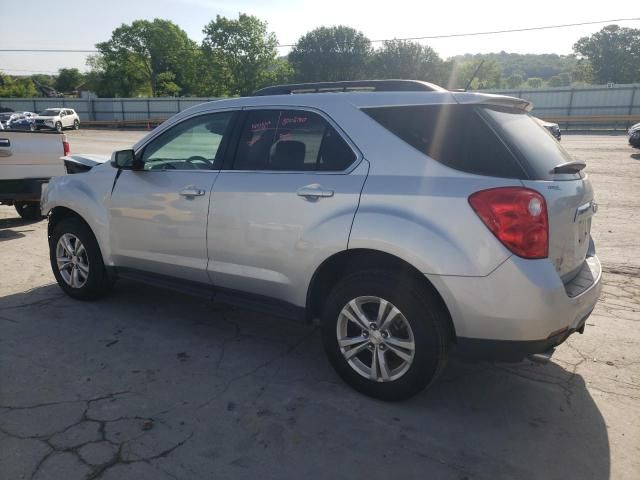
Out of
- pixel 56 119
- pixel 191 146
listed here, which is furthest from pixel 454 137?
pixel 56 119

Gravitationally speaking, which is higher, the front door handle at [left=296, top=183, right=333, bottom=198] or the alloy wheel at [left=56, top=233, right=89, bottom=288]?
the front door handle at [left=296, top=183, right=333, bottom=198]

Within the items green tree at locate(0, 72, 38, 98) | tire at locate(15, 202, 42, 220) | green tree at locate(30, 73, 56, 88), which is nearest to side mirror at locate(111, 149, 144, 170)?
tire at locate(15, 202, 42, 220)

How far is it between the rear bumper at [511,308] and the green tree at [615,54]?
84084mm

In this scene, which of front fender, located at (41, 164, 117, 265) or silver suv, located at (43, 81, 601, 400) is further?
front fender, located at (41, 164, 117, 265)

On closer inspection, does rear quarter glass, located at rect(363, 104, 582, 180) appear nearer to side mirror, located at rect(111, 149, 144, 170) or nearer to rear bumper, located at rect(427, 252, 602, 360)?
rear bumper, located at rect(427, 252, 602, 360)

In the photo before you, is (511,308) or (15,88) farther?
(15,88)

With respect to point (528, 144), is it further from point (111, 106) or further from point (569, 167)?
point (111, 106)

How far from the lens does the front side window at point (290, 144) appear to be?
10.8 ft

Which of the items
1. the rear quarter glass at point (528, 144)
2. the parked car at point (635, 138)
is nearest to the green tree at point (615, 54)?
the parked car at point (635, 138)

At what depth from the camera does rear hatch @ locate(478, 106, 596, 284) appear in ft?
9.09

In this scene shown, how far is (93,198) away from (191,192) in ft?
4.07

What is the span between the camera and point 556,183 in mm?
2855

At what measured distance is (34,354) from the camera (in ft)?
12.4

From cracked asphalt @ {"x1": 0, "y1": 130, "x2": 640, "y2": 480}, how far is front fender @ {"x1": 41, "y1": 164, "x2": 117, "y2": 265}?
0.71 m
